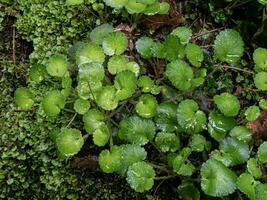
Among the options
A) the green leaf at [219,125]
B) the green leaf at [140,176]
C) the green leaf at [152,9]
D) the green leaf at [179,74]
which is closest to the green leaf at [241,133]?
the green leaf at [219,125]

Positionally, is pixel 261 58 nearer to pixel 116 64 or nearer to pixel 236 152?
pixel 236 152

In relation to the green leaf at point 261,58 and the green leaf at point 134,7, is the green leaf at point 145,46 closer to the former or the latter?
the green leaf at point 134,7

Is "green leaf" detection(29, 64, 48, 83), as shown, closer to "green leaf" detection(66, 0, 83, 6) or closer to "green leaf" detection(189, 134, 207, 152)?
"green leaf" detection(66, 0, 83, 6)

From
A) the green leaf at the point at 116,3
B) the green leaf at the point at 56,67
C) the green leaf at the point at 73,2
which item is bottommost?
the green leaf at the point at 56,67

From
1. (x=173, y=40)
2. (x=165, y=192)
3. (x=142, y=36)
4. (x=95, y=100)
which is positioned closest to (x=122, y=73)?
(x=95, y=100)

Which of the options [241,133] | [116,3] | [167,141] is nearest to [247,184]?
[241,133]
